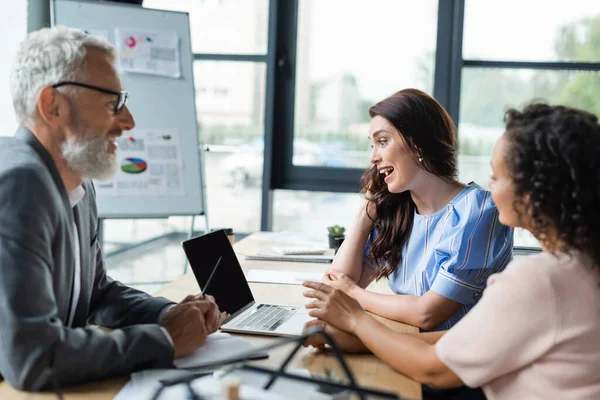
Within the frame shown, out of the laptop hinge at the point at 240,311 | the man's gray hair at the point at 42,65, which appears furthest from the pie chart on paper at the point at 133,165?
the man's gray hair at the point at 42,65

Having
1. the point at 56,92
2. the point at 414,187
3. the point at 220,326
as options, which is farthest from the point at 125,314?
the point at 414,187

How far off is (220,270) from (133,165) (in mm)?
1855

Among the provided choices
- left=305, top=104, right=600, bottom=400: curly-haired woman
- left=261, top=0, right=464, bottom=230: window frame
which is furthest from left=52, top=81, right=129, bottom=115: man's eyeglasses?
left=261, top=0, right=464, bottom=230: window frame

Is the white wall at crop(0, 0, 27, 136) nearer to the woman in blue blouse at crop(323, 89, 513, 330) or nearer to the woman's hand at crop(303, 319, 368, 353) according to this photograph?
the woman in blue blouse at crop(323, 89, 513, 330)

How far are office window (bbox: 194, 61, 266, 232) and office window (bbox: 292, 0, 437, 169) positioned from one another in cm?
28

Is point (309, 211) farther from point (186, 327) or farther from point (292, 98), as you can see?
point (186, 327)

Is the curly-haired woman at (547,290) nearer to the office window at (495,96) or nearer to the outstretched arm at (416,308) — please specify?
the outstretched arm at (416,308)

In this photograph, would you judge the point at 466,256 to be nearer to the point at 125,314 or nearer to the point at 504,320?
the point at 504,320

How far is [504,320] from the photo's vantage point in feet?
3.51

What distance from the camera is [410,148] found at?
75.9 inches

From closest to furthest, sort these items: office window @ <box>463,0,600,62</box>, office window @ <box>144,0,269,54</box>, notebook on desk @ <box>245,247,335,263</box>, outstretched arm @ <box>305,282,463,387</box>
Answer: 1. outstretched arm @ <box>305,282,463,387</box>
2. notebook on desk @ <box>245,247,335,263</box>
3. office window @ <box>463,0,600,62</box>
4. office window @ <box>144,0,269,54</box>

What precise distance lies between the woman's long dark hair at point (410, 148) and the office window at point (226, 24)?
2.34 metres

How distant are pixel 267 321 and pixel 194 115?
7.03ft

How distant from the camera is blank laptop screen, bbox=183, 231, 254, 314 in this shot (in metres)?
1.60
